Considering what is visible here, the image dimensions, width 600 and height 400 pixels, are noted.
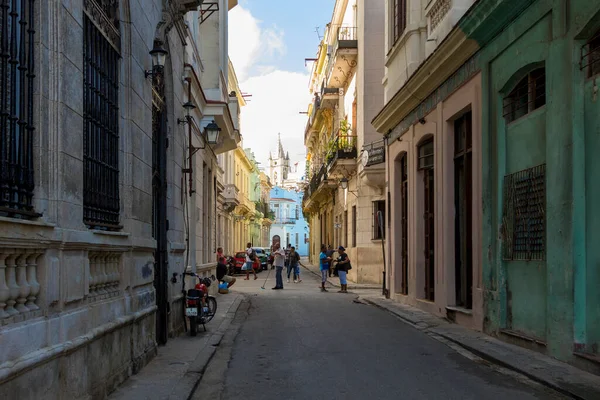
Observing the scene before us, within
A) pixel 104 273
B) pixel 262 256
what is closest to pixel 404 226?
pixel 104 273

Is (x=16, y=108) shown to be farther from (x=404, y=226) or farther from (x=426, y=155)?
(x=404, y=226)

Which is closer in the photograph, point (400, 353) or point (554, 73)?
point (554, 73)

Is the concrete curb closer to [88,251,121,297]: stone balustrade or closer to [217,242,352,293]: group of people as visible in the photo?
[88,251,121,297]: stone balustrade

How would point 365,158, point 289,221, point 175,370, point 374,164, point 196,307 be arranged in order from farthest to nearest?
point 289,221, point 365,158, point 374,164, point 196,307, point 175,370

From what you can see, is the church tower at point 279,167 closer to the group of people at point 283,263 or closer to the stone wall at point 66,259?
the group of people at point 283,263

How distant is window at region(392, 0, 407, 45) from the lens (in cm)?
1816

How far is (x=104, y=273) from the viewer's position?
23.9ft

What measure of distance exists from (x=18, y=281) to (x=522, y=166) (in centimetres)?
794

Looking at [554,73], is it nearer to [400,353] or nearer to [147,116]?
[400,353]

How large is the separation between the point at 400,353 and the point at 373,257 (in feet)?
54.7

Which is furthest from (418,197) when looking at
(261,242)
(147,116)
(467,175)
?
(261,242)

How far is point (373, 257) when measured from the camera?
→ 1061 inches

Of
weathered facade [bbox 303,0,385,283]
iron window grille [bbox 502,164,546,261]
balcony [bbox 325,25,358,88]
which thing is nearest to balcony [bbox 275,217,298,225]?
weathered facade [bbox 303,0,385,283]

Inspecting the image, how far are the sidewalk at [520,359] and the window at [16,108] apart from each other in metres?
5.57
